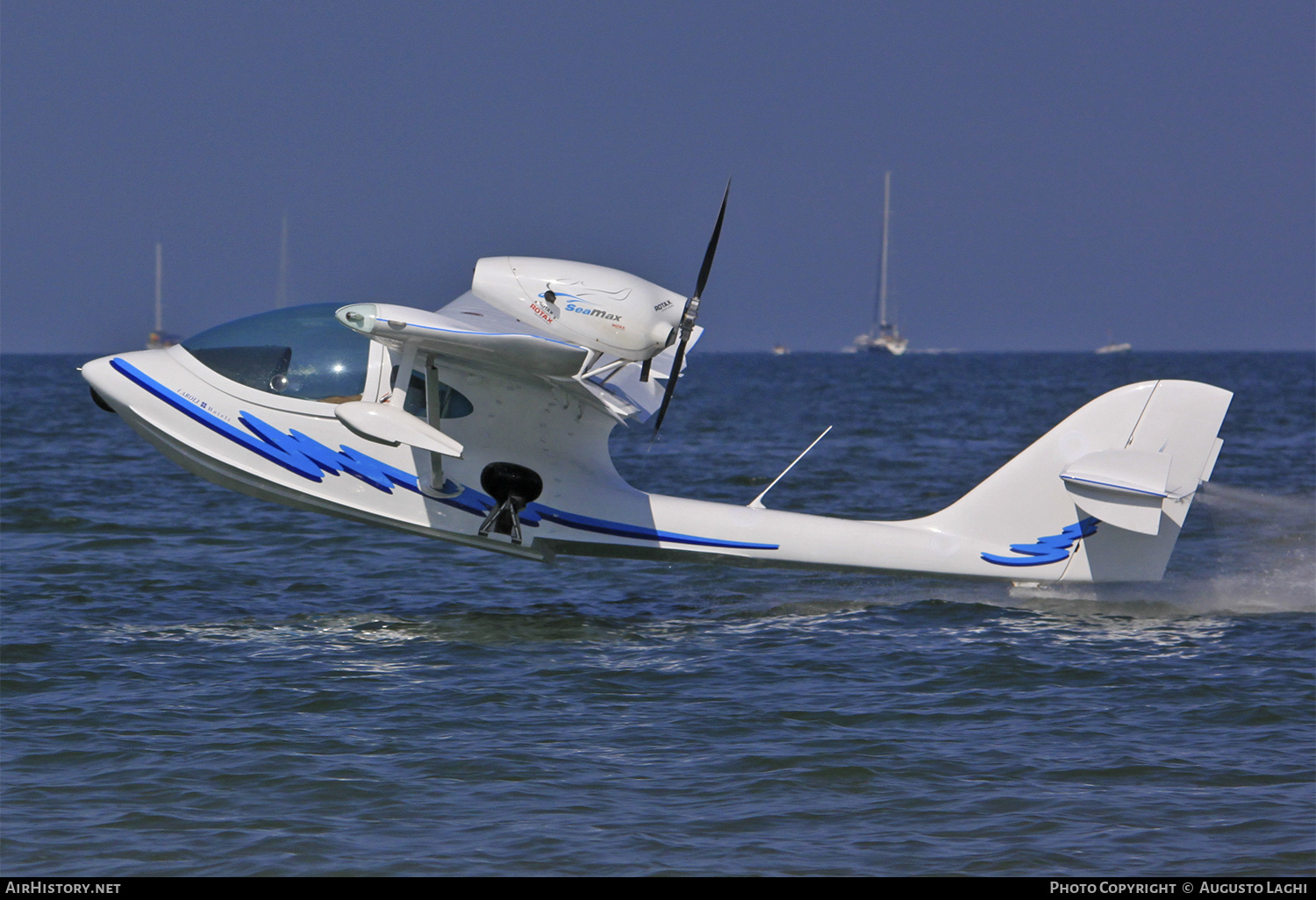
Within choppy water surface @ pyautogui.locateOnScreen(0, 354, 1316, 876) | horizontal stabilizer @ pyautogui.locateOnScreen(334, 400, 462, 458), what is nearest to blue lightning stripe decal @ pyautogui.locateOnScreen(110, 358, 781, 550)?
choppy water surface @ pyautogui.locateOnScreen(0, 354, 1316, 876)

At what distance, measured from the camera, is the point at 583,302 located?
9.53 meters

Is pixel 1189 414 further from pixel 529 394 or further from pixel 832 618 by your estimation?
pixel 529 394

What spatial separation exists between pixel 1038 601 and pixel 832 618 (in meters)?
2.23

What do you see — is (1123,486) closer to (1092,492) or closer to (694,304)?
(1092,492)

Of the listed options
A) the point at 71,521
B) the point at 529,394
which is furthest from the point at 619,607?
the point at 71,521

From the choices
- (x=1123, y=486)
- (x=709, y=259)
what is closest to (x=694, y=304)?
(x=709, y=259)

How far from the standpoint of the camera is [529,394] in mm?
11312

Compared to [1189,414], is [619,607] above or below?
below

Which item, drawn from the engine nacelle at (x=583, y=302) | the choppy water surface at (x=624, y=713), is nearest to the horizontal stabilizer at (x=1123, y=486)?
the choppy water surface at (x=624, y=713)

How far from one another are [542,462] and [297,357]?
2.35 metres

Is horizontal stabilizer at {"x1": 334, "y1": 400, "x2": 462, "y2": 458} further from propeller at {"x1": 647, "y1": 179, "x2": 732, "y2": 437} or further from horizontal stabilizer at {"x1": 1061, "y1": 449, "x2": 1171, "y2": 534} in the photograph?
horizontal stabilizer at {"x1": 1061, "y1": 449, "x2": 1171, "y2": 534}

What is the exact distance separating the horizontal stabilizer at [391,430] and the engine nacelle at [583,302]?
1139mm

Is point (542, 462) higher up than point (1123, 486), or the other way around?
point (542, 462)

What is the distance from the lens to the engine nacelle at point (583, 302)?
31.2ft
